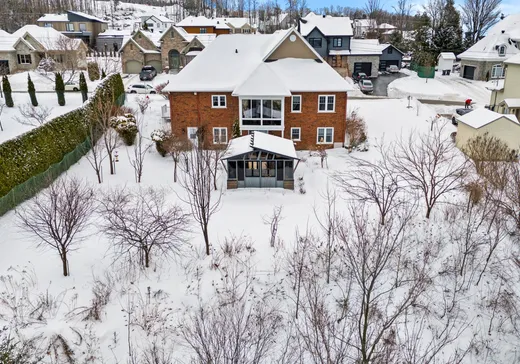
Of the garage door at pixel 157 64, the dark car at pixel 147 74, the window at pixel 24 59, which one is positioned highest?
the window at pixel 24 59

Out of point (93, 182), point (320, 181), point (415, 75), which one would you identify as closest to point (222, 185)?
point (320, 181)

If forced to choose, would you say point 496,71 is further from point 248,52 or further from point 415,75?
point 248,52

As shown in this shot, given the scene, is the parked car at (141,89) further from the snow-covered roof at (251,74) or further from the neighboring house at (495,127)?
the neighboring house at (495,127)

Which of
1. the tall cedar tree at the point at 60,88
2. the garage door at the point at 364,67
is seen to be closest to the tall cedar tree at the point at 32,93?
the tall cedar tree at the point at 60,88

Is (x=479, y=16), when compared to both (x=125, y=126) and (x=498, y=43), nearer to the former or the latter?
(x=498, y=43)

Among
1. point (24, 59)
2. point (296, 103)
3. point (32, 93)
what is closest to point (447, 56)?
point (296, 103)

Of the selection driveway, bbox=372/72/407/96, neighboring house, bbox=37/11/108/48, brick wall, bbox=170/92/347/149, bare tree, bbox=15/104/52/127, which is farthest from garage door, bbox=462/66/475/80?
neighboring house, bbox=37/11/108/48
